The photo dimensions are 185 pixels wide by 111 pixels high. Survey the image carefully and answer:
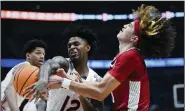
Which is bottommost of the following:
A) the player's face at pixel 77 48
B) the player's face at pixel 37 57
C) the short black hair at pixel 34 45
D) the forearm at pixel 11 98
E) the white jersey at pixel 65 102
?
the forearm at pixel 11 98

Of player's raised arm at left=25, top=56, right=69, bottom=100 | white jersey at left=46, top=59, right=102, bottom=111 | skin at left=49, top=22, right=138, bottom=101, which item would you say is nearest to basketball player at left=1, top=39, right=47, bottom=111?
white jersey at left=46, top=59, right=102, bottom=111

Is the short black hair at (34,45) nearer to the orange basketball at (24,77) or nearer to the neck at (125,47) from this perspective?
the orange basketball at (24,77)

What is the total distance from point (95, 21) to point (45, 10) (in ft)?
4.27

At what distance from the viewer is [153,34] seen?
3.90 metres

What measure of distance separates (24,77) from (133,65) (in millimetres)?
2356

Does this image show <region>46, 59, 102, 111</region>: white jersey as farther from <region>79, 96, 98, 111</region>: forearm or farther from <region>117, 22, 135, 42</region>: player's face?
<region>117, 22, 135, 42</region>: player's face

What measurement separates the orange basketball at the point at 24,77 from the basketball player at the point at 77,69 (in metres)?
0.88

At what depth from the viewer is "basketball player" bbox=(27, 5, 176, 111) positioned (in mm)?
3703

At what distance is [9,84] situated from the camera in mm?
6164

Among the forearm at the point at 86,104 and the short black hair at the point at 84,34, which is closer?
the forearm at the point at 86,104

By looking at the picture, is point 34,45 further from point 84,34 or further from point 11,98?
point 84,34

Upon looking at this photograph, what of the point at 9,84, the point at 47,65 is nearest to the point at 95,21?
the point at 9,84

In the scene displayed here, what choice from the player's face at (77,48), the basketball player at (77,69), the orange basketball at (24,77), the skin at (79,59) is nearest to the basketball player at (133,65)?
the skin at (79,59)

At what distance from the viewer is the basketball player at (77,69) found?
14.7 ft
